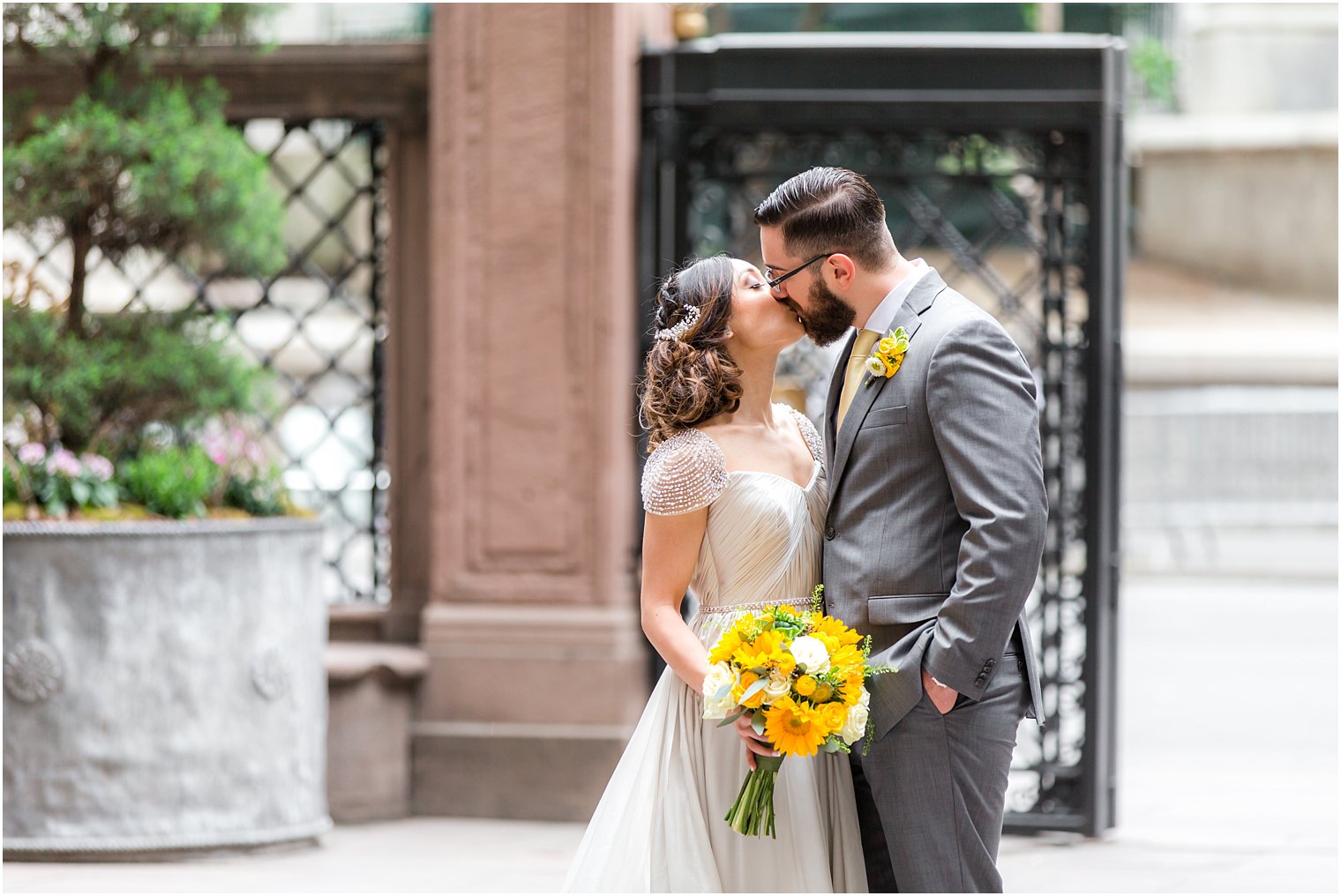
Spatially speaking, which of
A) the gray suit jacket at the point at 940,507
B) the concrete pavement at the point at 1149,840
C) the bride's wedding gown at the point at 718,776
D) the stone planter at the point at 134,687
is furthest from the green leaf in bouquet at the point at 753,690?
the stone planter at the point at 134,687

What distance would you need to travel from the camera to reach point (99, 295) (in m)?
16.1

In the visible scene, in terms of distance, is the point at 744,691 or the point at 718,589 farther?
the point at 718,589

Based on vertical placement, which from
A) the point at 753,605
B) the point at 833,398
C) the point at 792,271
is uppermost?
the point at 792,271

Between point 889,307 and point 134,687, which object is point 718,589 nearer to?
point 889,307

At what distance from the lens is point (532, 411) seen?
662 cm

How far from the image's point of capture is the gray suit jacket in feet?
10.1

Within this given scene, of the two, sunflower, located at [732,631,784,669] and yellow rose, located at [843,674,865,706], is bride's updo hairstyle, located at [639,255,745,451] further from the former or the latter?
yellow rose, located at [843,674,865,706]

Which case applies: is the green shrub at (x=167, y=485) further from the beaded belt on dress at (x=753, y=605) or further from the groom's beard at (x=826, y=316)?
the groom's beard at (x=826, y=316)

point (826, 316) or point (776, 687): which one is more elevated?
point (826, 316)

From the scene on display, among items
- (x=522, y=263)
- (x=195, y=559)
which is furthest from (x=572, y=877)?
(x=522, y=263)

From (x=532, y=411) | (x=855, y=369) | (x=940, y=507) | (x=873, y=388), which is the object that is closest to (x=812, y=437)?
(x=855, y=369)

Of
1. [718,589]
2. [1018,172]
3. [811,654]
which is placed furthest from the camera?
[1018,172]

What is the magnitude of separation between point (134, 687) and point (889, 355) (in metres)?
3.55

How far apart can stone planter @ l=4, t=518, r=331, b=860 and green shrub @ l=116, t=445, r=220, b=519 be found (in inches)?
5.7
